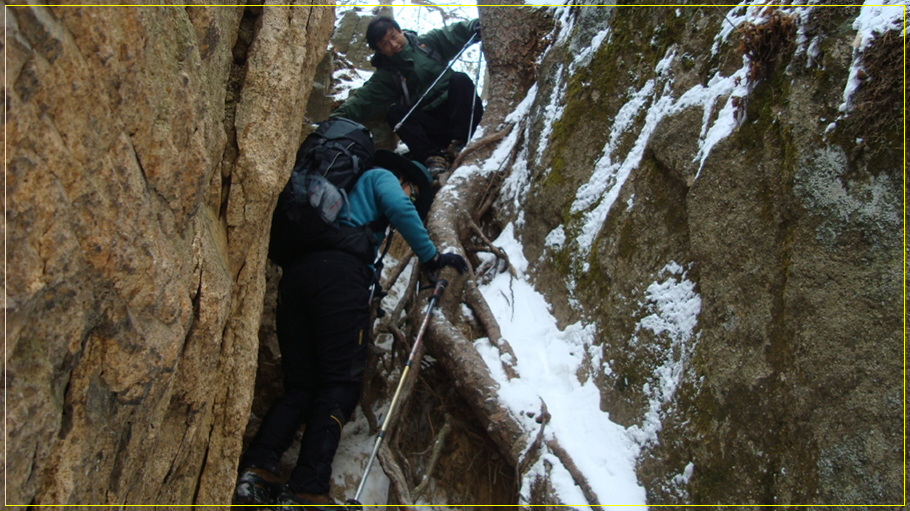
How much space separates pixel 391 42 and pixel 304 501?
514 cm

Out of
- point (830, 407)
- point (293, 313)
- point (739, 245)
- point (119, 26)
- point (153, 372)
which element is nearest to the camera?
point (119, 26)

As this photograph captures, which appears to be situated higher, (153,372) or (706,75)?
(706,75)

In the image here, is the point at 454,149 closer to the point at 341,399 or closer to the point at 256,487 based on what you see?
the point at 341,399

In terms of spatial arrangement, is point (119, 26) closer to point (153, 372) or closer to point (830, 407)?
point (153, 372)

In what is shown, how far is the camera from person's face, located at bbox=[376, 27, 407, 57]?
259 inches

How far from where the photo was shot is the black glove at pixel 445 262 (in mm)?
4573

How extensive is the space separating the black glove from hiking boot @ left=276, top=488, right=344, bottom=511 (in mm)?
1901

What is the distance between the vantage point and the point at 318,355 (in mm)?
3758

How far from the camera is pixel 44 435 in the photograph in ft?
5.52

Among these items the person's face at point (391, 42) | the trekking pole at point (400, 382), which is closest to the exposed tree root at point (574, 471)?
the trekking pole at point (400, 382)

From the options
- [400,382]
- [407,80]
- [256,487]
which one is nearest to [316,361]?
[400,382]

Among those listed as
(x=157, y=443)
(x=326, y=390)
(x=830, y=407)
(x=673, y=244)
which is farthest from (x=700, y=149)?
(x=157, y=443)

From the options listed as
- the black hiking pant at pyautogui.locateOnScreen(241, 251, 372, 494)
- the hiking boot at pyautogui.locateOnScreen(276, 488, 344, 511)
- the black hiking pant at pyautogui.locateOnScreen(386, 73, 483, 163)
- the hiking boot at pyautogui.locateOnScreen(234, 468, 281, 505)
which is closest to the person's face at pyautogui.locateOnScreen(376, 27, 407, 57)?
the black hiking pant at pyautogui.locateOnScreen(386, 73, 483, 163)

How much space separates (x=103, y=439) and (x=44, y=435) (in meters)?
0.31
